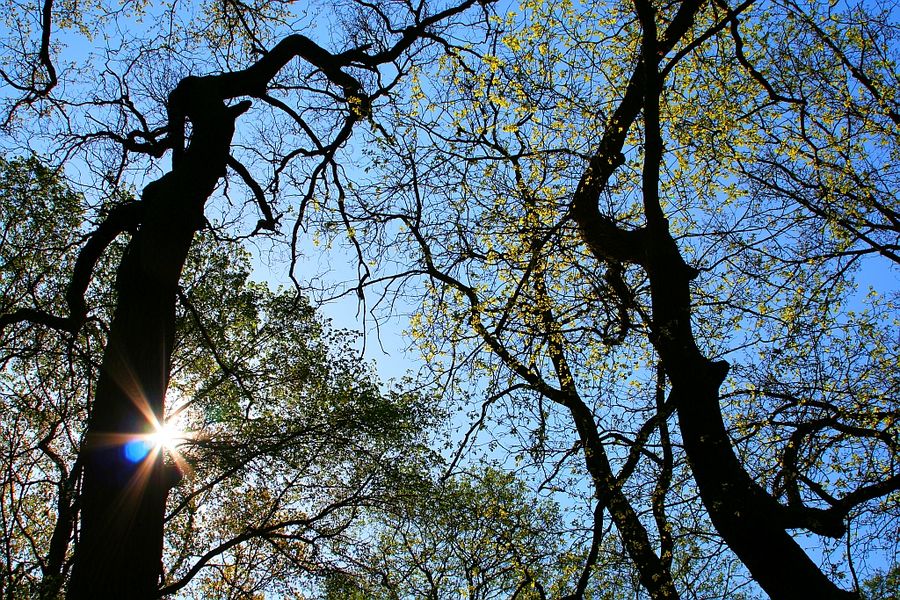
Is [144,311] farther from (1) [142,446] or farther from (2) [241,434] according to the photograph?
(2) [241,434]

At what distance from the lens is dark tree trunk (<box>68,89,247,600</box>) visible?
13.2 ft

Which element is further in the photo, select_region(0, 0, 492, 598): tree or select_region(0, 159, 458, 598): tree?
select_region(0, 159, 458, 598): tree

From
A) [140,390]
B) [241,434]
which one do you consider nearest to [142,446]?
[140,390]

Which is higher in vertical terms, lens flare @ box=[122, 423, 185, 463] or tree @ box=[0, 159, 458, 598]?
tree @ box=[0, 159, 458, 598]

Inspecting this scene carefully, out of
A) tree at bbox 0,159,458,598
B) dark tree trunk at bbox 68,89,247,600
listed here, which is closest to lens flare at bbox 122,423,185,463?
dark tree trunk at bbox 68,89,247,600

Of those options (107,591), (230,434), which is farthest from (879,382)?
(230,434)

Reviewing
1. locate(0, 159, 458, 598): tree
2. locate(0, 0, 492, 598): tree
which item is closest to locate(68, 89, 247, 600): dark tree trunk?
locate(0, 0, 492, 598): tree

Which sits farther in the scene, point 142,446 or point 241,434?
point 241,434

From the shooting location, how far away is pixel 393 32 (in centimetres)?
841

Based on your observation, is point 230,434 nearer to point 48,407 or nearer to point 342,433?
point 342,433

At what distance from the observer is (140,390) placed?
4.55 m

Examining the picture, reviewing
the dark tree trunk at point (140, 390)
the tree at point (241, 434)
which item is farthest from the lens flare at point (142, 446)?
the tree at point (241, 434)

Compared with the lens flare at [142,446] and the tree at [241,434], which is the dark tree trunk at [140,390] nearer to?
the lens flare at [142,446]

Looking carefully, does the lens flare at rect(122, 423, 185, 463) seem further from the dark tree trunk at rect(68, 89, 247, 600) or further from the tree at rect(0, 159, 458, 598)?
the tree at rect(0, 159, 458, 598)
